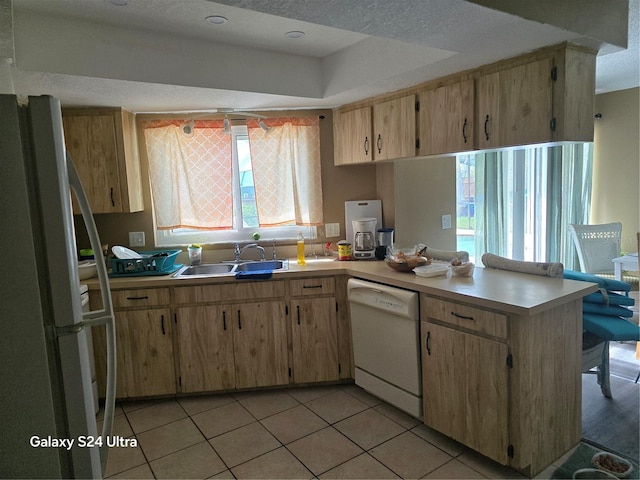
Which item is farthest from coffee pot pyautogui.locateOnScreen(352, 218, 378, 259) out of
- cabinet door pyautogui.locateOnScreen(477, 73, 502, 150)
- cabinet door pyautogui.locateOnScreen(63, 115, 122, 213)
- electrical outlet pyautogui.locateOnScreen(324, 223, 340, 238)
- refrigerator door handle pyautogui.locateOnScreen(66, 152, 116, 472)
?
refrigerator door handle pyautogui.locateOnScreen(66, 152, 116, 472)

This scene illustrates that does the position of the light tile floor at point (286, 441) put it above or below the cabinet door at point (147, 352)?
below

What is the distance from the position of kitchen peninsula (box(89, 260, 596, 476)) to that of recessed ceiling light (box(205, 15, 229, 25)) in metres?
1.53

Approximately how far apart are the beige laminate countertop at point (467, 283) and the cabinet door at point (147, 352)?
0.22 metres

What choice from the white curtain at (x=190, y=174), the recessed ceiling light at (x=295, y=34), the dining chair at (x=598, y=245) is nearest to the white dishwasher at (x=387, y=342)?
the white curtain at (x=190, y=174)

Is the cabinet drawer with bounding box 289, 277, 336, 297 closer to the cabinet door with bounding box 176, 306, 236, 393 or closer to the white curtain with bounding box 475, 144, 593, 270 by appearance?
the cabinet door with bounding box 176, 306, 236, 393

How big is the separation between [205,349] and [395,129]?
2.00 m

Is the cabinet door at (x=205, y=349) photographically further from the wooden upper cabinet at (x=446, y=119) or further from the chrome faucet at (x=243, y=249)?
the wooden upper cabinet at (x=446, y=119)

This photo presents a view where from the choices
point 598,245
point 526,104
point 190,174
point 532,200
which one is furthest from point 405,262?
point 532,200

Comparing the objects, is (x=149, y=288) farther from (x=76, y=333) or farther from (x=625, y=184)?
(x=625, y=184)

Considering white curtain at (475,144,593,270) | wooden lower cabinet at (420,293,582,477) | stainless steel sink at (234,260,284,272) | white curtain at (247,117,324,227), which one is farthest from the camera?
white curtain at (475,144,593,270)

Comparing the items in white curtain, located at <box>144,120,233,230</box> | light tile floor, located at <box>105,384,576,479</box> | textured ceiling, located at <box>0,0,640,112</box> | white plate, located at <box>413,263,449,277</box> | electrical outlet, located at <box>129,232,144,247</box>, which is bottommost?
light tile floor, located at <box>105,384,576,479</box>

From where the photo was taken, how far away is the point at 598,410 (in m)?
2.56

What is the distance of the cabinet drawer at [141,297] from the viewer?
2.75 metres

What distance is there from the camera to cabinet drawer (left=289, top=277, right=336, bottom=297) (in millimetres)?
2887
